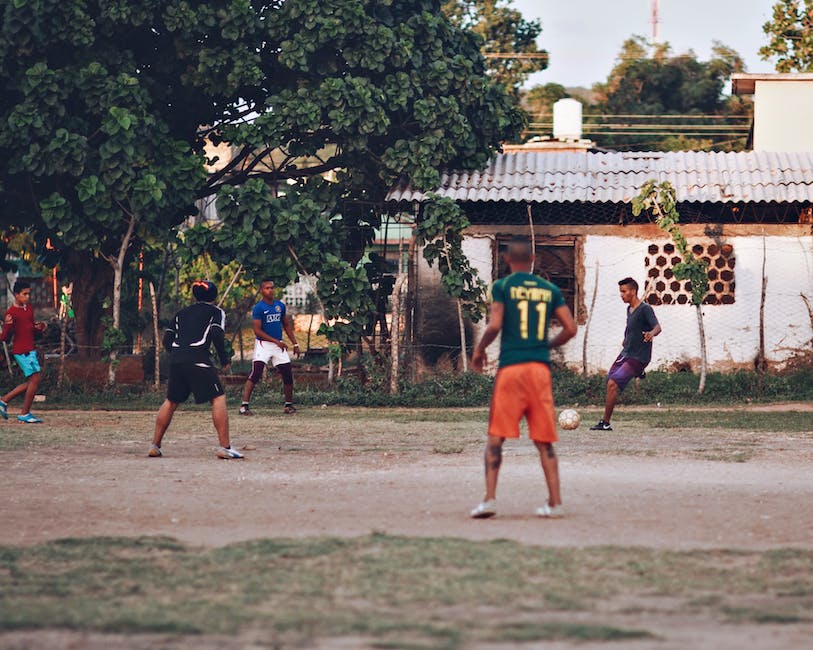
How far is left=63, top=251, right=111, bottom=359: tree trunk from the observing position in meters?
23.2

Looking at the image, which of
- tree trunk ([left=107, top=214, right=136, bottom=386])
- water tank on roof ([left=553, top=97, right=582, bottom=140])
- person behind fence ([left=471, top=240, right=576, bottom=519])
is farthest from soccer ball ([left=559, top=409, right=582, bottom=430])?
water tank on roof ([left=553, top=97, right=582, bottom=140])

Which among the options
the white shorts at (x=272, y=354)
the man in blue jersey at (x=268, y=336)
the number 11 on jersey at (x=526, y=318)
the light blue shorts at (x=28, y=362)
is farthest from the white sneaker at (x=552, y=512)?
the light blue shorts at (x=28, y=362)

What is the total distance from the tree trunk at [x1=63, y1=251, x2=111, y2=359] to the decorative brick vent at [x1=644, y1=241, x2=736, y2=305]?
9.10 meters

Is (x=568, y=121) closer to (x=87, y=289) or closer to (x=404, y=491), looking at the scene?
(x=87, y=289)

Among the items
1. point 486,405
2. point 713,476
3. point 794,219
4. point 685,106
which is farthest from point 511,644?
point 685,106

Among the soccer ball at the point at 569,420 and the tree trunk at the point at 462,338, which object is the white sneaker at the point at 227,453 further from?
the tree trunk at the point at 462,338

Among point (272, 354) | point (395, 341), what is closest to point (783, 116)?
point (395, 341)

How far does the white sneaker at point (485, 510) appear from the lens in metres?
9.14

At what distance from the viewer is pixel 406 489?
10734 mm

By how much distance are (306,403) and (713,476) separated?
9.51 metres

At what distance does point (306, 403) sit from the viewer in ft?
66.4

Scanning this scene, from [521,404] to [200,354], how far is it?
15.2 ft

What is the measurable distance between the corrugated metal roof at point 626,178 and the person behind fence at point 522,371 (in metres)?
12.4

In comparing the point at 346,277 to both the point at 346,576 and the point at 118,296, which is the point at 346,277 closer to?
the point at 118,296
